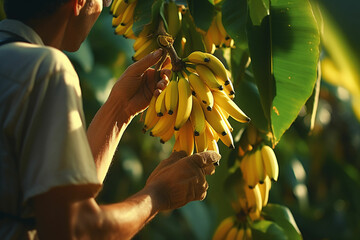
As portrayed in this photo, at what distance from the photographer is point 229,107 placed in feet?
5.22

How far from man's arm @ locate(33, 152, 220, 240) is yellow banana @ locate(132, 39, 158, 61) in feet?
1.44

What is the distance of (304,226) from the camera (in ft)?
15.5

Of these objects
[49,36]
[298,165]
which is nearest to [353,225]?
[298,165]

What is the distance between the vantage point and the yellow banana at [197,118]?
150 cm

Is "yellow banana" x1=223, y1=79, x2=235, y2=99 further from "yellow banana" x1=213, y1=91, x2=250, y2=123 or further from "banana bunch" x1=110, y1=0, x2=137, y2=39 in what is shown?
"banana bunch" x1=110, y1=0, x2=137, y2=39

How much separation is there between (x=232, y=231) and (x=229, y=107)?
76cm

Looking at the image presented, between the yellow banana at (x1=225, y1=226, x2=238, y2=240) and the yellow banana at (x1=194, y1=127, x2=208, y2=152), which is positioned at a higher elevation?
the yellow banana at (x1=194, y1=127, x2=208, y2=152)

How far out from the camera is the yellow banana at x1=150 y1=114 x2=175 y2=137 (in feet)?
5.16

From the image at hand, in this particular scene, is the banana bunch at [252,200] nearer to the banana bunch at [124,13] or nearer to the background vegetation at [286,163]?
the background vegetation at [286,163]

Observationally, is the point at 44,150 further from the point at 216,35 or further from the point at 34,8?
the point at 216,35

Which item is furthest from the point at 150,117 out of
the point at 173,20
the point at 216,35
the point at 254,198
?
the point at 254,198

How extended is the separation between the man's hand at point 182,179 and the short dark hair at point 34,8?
527mm

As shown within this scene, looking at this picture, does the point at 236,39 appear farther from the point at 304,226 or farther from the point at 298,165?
the point at 304,226

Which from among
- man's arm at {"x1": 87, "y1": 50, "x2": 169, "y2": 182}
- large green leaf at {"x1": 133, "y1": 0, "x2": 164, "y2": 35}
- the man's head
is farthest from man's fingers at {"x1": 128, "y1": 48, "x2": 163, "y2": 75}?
the man's head
